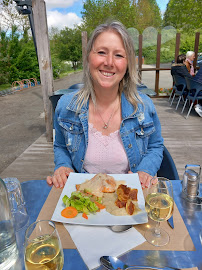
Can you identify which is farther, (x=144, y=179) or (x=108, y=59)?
(x=108, y=59)

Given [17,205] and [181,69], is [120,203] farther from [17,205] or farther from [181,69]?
[181,69]

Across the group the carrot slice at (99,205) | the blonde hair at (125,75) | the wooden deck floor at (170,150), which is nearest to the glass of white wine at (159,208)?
the carrot slice at (99,205)

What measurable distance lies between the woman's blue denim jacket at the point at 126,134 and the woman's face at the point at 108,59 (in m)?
0.23

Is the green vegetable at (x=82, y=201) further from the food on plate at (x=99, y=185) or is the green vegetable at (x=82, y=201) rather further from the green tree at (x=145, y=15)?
the green tree at (x=145, y=15)

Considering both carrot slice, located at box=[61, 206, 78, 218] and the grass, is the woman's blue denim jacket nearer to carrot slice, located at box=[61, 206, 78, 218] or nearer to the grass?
carrot slice, located at box=[61, 206, 78, 218]

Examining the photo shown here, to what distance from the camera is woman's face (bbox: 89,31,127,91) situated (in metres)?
1.64

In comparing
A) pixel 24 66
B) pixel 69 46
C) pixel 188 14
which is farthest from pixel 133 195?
pixel 69 46

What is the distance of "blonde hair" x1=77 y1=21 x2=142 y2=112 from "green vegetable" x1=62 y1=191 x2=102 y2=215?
81 cm

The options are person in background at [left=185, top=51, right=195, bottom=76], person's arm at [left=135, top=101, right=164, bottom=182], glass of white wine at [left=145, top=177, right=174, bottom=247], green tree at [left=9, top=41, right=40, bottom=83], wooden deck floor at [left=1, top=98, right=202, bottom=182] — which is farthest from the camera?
green tree at [left=9, top=41, right=40, bottom=83]

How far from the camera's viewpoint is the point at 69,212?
1.07 m

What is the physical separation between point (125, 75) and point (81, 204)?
120cm

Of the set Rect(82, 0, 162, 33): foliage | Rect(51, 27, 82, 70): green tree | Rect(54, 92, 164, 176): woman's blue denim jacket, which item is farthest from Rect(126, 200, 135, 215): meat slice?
Rect(82, 0, 162, 33): foliage

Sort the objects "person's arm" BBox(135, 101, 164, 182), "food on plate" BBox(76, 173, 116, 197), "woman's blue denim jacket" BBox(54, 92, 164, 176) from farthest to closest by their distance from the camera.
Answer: "woman's blue denim jacket" BBox(54, 92, 164, 176) → "person's arm" BBox(135, 101, 164, 182) → "food on plate" BBox(76, 173, 116, 197)

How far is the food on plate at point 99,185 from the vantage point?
1198 millimetres
